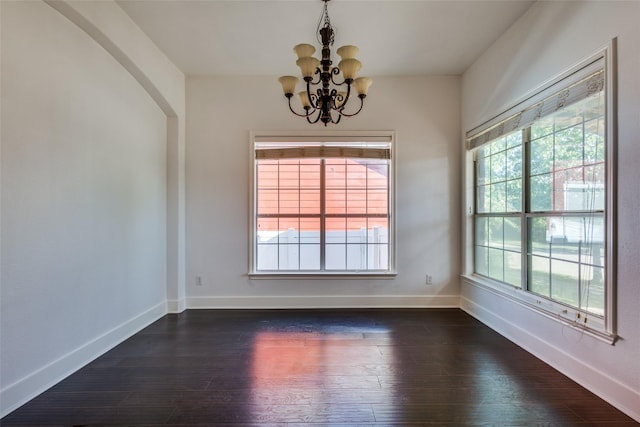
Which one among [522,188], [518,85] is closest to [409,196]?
[522,188]

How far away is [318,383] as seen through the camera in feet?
7.38

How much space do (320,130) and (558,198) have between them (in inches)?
104

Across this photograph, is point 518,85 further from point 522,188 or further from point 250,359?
point 250,359

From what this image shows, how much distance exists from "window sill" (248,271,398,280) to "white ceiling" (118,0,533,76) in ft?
8.52

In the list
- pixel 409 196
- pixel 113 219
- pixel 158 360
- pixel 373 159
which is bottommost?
pixel 158 360

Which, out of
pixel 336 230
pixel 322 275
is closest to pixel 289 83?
pixel 336 230

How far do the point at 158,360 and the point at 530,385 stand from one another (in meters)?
2.94

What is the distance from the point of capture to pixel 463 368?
8.04 feet

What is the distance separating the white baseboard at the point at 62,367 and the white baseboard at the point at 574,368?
3.80 meters

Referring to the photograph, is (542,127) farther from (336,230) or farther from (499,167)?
(336,230)

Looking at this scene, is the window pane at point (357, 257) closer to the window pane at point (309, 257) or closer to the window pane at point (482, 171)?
the window pane at point (309, 257)

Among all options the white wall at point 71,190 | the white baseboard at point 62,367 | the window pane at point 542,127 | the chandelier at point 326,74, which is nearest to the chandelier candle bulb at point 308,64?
the chandelier at point 326,74

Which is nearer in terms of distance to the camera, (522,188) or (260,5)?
(260,5)

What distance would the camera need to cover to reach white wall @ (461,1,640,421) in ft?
6.20
